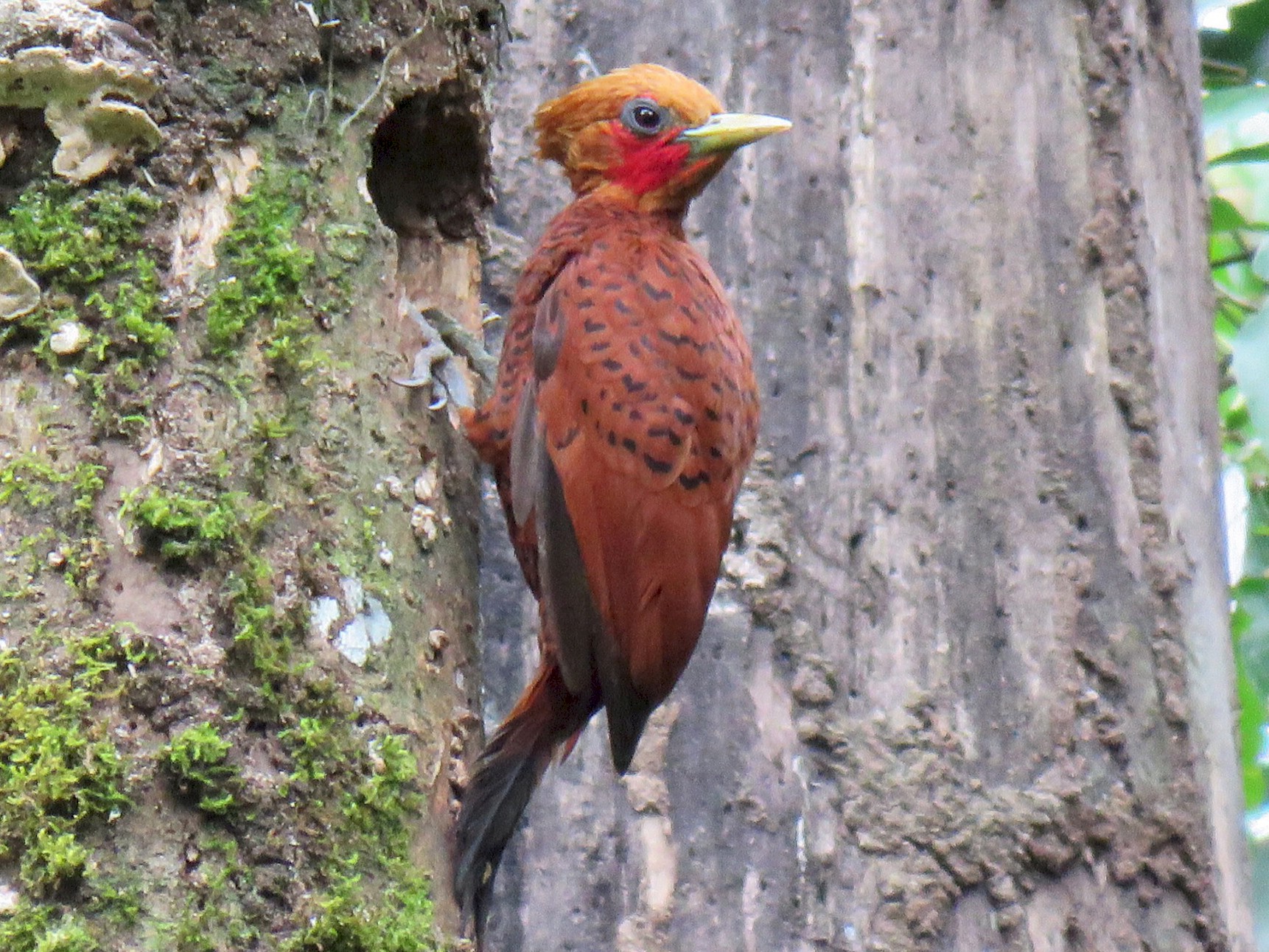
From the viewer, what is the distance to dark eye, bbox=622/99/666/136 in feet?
9.68

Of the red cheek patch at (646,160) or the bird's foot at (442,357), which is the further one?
the red cheek patch at (646,160)

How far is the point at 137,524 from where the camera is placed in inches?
72.6

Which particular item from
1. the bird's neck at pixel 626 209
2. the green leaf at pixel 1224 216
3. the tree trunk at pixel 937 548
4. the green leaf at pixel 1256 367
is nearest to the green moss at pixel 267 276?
the bird's neck at pixel 626 209

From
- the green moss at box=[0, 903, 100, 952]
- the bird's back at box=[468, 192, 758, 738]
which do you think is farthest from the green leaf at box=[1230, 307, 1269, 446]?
the green moss at box=[0, 903, 100, 952]

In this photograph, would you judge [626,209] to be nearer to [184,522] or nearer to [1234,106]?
[184,522]

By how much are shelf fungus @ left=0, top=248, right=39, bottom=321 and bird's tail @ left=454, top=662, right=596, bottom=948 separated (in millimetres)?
895

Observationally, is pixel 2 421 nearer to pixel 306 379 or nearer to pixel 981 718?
pixel 306 379

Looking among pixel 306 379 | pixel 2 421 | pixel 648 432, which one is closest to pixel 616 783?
pixel 648 432

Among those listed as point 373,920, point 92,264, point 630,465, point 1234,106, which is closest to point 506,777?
point 373,920

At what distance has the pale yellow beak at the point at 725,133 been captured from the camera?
2844mm

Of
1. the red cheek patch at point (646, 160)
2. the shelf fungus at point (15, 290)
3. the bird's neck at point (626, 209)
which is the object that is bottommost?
the bird's neck at point (626, 209)

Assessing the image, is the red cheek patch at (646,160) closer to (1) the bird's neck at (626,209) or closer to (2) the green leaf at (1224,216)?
(1) the bird's neck at (626,209)

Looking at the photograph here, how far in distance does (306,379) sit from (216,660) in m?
0.46

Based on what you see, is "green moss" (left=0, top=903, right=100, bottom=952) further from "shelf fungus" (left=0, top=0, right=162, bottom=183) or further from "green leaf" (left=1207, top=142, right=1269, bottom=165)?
"green leaf" (left=1207, top=142, right=1269, bottom=165)
